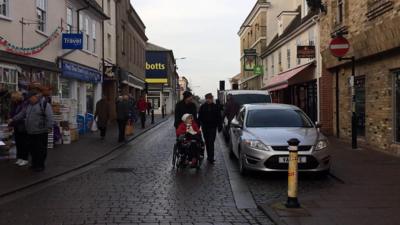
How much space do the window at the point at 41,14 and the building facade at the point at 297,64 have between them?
1141cm

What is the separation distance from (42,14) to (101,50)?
9908 mm

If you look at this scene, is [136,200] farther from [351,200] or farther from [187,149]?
[187,149]

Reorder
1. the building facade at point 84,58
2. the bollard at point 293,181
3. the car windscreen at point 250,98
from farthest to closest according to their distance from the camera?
the car windscreen at point 250,98, the building facade at point 84,58, the bollard at point 293,181

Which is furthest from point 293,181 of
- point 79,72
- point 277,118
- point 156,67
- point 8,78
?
point 156,67

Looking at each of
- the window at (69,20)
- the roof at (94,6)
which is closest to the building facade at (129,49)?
the roof at (94,6)

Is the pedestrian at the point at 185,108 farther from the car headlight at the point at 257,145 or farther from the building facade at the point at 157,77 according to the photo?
the building facade at the point at 157,77

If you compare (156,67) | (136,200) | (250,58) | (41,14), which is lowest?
(136,200)

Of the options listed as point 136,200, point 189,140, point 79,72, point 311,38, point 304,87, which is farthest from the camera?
point 304,87

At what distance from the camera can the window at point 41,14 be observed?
685 inches

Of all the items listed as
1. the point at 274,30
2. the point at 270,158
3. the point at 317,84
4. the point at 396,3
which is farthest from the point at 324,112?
the point at 274,30

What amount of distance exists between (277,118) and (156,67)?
59631mm

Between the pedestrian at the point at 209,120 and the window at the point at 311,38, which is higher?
the window at the point at 311,38

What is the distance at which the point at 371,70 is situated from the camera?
52.0ft

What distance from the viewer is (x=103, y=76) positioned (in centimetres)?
2828
